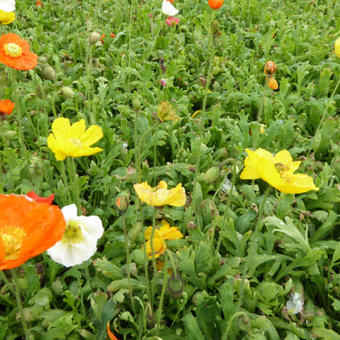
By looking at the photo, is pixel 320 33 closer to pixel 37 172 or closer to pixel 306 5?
pixel 306 5

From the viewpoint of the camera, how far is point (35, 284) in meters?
1.38

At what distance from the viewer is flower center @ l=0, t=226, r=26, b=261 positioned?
86 cm

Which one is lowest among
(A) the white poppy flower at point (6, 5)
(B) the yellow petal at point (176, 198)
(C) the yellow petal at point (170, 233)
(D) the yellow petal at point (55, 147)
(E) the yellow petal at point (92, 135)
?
(C) the yellow petal at point (170, 233)

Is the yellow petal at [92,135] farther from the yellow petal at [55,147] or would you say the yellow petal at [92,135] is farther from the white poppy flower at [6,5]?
the white poppy flower at [6,5]

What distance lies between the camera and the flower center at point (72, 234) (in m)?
1.06

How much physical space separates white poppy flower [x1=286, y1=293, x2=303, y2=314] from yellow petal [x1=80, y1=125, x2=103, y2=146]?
3.12ft

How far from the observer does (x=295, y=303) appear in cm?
155

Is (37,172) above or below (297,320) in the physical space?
above

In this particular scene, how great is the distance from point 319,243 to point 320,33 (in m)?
2.84

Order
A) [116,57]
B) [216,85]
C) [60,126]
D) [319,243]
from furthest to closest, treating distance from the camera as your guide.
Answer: [116,57]
[216,85]
[319,243]
[60,126]

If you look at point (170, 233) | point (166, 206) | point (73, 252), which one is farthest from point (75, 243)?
point (166, 206)

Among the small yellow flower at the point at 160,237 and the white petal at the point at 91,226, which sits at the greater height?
the white petal at the point at 91,226

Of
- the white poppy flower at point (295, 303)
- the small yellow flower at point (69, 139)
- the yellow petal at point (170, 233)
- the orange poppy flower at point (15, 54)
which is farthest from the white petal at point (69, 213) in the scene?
the white poppy flower at point (295, 303)

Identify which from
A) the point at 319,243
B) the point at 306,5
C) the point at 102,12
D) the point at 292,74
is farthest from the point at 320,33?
the point at 319,243
